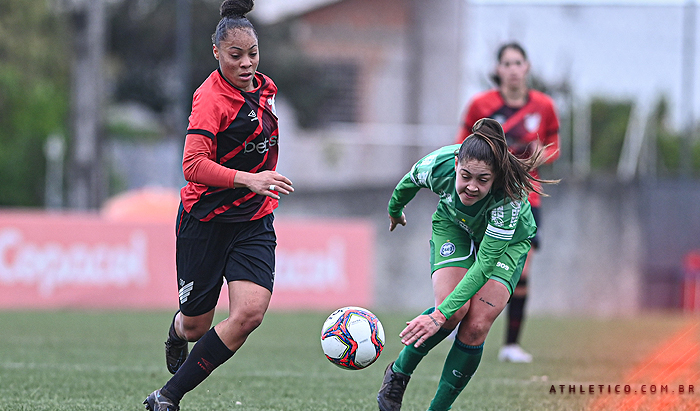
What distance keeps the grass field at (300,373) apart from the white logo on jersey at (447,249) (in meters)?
0.94

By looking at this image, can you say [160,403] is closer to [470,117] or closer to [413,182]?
[413,182]

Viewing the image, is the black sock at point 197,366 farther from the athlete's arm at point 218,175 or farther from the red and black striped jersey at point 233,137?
the athlete's arm at point 218,175

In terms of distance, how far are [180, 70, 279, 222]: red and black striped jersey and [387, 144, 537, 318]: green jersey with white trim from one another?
2.56 ft

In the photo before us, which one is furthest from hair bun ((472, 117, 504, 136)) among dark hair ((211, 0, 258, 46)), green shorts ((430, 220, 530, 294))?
dark hair ((211, 0, 258, 46))

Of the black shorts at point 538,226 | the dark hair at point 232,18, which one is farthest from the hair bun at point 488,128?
the black shorts at point 538,226

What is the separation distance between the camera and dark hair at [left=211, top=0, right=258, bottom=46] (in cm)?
444

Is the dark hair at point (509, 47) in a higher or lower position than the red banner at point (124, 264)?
higher

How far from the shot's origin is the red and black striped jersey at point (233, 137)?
435cm

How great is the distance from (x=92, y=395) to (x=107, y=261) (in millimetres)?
8047

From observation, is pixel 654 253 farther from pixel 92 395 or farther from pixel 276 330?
pixel 92 395

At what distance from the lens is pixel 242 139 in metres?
4.48

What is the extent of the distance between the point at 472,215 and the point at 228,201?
124cm

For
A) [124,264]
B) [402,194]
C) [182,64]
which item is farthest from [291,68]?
[402,194]

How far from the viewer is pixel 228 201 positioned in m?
4.54
